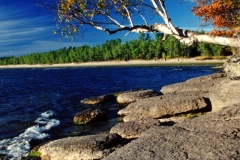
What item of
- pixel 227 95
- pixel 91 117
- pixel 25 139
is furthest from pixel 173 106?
pixel 25 139

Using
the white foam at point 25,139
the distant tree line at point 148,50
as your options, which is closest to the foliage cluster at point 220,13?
the white foam at point 25,139

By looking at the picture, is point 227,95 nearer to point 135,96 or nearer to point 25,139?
point 25,139

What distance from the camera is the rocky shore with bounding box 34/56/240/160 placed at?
6.77 metres

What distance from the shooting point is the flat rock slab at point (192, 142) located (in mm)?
6488

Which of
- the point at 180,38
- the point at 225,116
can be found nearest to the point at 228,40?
the point at 180,38

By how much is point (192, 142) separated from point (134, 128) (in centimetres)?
463

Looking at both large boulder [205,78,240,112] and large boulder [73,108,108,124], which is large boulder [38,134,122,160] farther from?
large boulder [73,108,108,124]

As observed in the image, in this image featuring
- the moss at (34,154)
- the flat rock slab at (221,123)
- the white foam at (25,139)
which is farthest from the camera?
the white foam at (25,139)

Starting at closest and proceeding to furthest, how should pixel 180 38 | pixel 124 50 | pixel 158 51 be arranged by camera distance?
pixel 180 38 → pixel 158 51 → pixel 124 50

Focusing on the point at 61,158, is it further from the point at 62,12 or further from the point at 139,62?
the point at 139,62

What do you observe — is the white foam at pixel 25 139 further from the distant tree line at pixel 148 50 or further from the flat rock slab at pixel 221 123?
the distant tree line at pixel 148 50

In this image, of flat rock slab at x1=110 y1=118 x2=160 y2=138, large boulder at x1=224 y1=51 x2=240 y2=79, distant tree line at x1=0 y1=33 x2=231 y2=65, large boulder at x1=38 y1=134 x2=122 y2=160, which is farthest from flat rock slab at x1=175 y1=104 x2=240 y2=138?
distant tree line at x1=0 y1=33 x2=231 y2=65

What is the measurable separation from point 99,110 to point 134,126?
20.6ft

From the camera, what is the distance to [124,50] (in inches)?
6063
